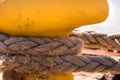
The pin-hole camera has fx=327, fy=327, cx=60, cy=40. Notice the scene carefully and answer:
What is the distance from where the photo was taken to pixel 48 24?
0.96 m

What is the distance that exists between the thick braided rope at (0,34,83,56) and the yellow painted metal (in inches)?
1.0

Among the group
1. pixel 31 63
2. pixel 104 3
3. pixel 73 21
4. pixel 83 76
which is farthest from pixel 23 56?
pixel 83 76

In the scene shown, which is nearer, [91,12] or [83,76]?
[91,12]

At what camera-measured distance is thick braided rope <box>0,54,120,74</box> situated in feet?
3.17

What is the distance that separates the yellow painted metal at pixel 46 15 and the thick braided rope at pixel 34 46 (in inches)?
1.0

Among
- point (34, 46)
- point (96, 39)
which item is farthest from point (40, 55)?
point (96, 39)

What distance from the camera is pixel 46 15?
943 millimetres

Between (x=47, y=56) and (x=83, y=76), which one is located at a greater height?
(x=47, y=56)

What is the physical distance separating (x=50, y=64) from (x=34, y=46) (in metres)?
0.07

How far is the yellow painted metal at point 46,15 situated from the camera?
939 millimetres

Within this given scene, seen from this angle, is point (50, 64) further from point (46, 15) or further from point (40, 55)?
point (46, 15)

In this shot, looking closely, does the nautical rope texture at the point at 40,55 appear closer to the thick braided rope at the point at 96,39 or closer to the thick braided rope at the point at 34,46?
the thick braided rope at the point at 34,46

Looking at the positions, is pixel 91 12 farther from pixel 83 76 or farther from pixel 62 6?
pixel 83 76

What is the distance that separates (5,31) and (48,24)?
0.14 meters
